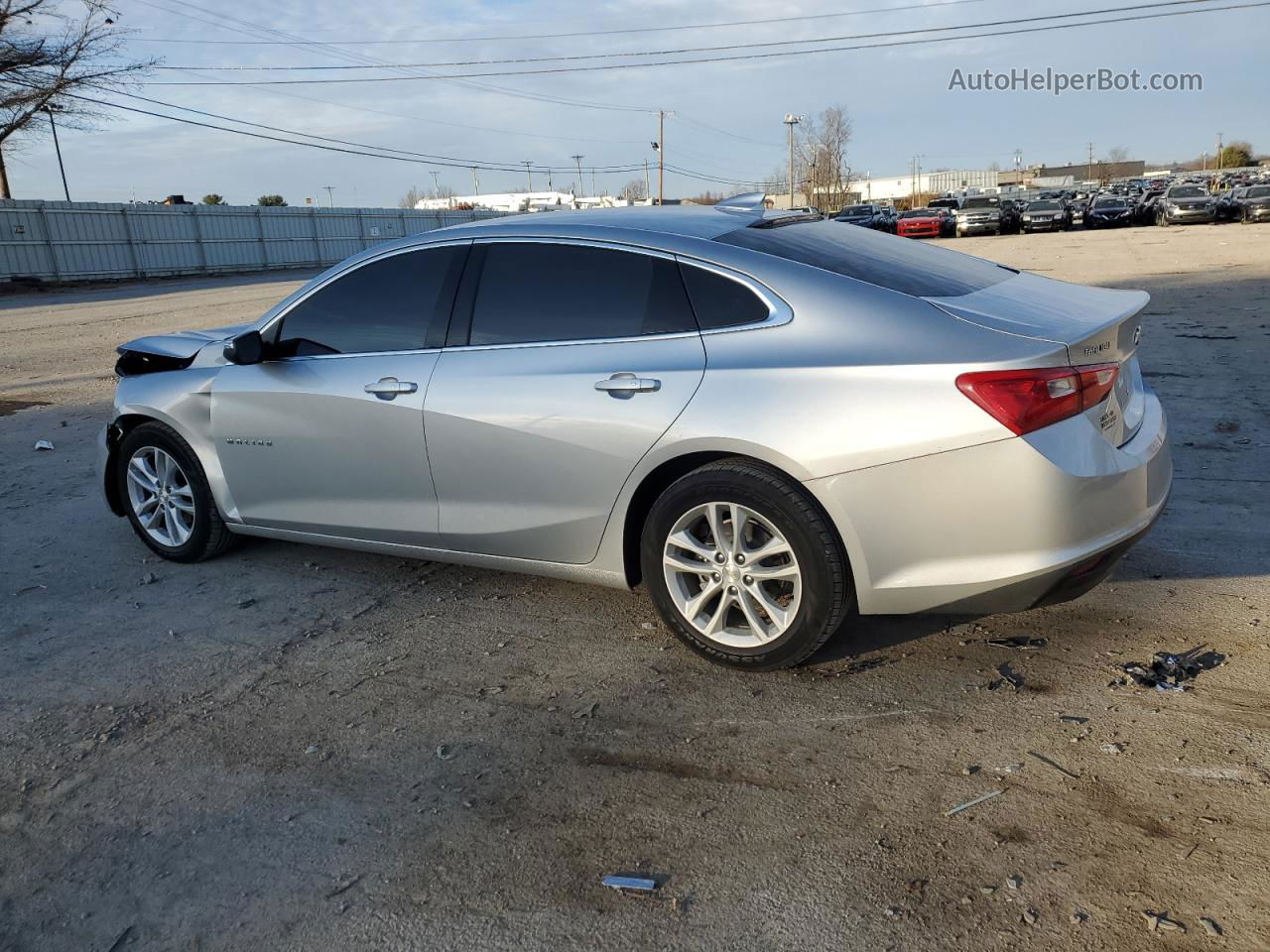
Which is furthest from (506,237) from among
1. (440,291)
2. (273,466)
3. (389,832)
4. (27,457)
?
(27,457)

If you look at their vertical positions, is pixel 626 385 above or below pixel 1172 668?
above

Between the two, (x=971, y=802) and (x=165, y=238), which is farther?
(x=165, y=238)

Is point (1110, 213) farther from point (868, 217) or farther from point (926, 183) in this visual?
point (926, 183)

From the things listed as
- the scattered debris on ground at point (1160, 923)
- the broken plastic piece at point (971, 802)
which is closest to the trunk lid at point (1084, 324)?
the broken plastic piece at point (971, 802)

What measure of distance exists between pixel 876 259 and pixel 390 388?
2078 millimetres

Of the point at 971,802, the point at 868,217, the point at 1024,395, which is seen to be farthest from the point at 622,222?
the point at 868,217

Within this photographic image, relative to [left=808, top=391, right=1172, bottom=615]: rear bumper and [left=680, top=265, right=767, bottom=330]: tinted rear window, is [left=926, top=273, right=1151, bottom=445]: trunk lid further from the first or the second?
[left=680, top=265, right=767, bottom=330]: tinted rear window

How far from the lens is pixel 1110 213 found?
4269 cm

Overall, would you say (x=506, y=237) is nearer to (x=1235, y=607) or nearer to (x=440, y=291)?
(x=440, y=291)

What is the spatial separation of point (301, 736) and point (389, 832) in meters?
0.72

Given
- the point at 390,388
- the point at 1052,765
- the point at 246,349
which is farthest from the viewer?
the point at 246,349

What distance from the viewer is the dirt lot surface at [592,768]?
8.42 feet

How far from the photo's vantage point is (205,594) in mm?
4918

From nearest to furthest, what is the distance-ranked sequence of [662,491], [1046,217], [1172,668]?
1. [1172,668]
2. [662,491]
3. [1046,217]
